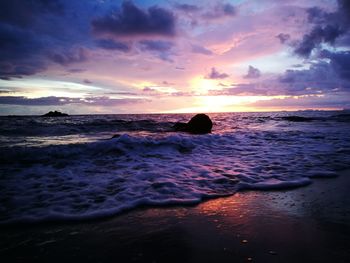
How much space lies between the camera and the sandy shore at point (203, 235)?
2350 mm

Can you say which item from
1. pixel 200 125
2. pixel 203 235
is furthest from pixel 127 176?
pixel 200 125

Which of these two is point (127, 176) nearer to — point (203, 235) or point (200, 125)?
point (203, 235)

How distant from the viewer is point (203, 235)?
2.75m

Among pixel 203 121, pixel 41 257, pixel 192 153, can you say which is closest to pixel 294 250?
pixel 41 257

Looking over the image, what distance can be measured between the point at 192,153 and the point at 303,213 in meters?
5.53

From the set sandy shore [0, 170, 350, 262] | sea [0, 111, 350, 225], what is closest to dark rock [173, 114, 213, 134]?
sea [0, 111, 350, 225]

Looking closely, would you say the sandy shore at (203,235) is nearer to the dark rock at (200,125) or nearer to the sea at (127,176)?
the sea at (127,176)

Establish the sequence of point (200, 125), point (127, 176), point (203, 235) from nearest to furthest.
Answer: point (203, 235) → point (127, 176) → point (200, 125)

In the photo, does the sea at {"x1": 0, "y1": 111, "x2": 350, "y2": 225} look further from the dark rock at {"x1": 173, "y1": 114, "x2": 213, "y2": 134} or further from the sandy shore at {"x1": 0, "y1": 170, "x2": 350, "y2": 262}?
the dark rock at {"x1": 173, "y1": 114, "x2": 213, "y2": 134}

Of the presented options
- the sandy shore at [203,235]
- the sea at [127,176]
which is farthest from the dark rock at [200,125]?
the sandy shore at [203,235]

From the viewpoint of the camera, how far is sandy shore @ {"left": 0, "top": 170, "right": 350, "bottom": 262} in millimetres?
2350

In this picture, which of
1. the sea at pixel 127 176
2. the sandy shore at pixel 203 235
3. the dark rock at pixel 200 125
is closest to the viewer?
the sandy shore at pixel 203 235

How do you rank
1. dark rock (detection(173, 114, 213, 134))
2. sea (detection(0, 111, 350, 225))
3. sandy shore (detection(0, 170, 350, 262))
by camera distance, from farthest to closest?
dark rock (detection(173, 114, 213, 134)), sea (detection(0, 111, 350, 225)), sandy shore (detection(0, 170, 350, 262))

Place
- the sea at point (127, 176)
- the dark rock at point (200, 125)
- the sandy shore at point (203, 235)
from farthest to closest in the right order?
the dark rock at point (200, 125)
the sea at point (127, 176)
the sandy shore at point (203, 235)
